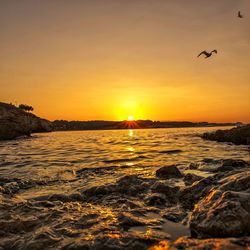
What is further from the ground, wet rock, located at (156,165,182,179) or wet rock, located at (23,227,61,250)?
wet rock, located at (156,165,182,179)

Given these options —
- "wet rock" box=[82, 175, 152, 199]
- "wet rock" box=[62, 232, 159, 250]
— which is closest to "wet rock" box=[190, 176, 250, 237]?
"wet rock" box=[62, 232, 159, 250]

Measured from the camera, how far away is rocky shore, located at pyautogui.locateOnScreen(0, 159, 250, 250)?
4.94 m

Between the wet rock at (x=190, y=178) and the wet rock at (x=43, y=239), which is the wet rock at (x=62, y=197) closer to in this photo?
the wet rock at (x=43, y=239)

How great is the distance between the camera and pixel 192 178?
10.2 metres

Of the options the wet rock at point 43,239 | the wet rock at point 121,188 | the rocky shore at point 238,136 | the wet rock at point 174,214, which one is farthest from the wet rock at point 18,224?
the rocky shore at point 238,136

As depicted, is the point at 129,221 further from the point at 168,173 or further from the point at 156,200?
the point at 168,173

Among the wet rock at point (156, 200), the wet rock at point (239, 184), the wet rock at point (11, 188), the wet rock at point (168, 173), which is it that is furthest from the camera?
the wet rock at point (168, 173)

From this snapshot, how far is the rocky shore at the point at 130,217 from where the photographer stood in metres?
4.94

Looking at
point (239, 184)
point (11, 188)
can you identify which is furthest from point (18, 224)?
point (239, 184)

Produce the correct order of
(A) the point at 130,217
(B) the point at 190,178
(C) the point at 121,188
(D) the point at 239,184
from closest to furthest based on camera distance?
1. (A) the point at 130,217
2. (D) the point at 239,184
3. (C) the point at 121,188
4. (B) the point at 190,178

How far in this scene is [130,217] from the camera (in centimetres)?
627

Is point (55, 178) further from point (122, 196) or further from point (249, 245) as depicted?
point (249, 245)

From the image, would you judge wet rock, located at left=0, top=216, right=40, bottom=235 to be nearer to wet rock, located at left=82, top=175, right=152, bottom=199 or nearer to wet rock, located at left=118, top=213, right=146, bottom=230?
wet rock, located at left=118, top=213, right=146, bottom=230

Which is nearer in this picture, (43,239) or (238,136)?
(43,239)
